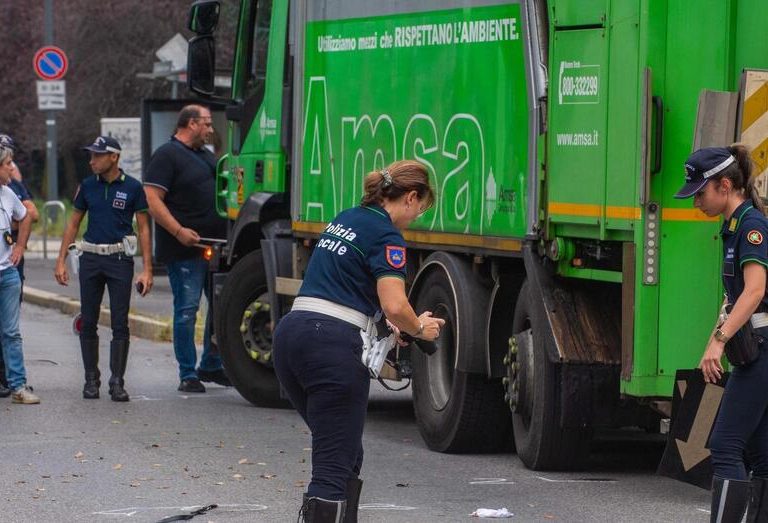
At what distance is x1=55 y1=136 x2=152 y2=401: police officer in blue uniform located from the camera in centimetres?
1255

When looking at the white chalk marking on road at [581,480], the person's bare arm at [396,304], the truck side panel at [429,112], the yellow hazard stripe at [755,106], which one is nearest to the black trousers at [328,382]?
the person's bare arm at [396,304]

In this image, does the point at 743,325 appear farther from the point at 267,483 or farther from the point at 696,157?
the point at 267,483

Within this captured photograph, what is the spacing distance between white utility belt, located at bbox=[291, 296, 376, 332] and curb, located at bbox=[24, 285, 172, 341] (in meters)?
10.4

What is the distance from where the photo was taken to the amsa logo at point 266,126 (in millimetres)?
12539

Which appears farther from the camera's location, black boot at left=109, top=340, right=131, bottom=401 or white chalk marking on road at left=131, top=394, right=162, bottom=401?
white chalk marking on road at left=131, top=394, right=162, bottom=401

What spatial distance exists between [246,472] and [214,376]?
4302 millimetres

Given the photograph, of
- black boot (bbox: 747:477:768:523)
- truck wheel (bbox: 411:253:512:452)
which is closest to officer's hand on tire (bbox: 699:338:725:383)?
black boot (bbox: 747:477:768:523)

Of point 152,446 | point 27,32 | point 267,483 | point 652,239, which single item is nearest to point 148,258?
point 152,446

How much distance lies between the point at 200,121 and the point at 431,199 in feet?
22.8

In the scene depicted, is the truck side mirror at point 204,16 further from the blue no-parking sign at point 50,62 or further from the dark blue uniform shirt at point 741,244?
the blue no-parking sign at point 50,62

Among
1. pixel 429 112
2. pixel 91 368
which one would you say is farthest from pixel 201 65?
pixel 429 112

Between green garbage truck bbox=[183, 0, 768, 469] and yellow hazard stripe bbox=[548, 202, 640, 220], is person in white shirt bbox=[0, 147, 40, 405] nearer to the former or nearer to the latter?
green garbage truck bbox=[183, 0, 768, 469]

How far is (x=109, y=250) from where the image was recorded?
1254 centimetres

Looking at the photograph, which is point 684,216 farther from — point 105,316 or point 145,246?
point 105,316
